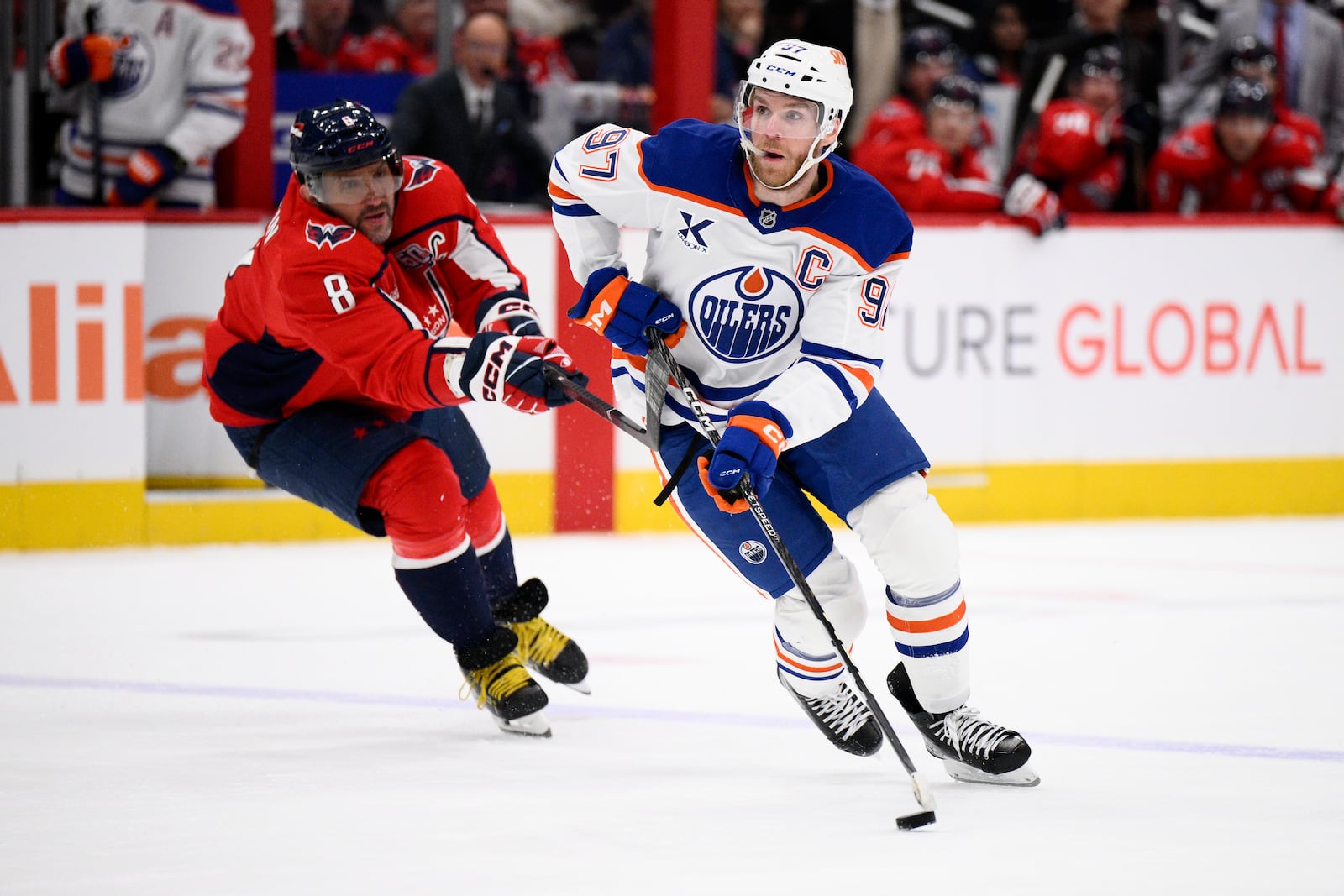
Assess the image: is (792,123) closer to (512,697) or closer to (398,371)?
(398,371)

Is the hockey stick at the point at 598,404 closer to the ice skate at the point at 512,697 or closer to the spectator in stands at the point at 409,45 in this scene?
the ice skate at the point at 512,697

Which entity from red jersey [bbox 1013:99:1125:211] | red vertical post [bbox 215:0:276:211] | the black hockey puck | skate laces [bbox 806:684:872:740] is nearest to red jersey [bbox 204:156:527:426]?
skate laces [bbox 806:684:872:740]

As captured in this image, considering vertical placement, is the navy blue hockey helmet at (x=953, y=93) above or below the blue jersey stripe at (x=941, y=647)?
above

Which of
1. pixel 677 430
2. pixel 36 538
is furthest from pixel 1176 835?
pixel 36 538

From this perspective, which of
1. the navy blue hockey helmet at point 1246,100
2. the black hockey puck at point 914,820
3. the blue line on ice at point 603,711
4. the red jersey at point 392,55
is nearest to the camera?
the black hockey puck at point 914,820

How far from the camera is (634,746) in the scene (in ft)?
12.0

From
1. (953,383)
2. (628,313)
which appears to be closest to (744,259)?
(628,313)

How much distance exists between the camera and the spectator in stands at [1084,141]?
7.34 meters

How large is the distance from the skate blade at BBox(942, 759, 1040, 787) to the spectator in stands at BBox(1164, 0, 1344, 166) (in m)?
5.22

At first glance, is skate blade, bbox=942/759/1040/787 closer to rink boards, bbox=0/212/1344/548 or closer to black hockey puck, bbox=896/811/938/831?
black hockey puck, bbox=896/811/938/831

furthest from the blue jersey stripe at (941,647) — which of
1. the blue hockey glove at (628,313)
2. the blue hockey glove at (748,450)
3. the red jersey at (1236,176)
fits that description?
the red jersey at (1236,176)

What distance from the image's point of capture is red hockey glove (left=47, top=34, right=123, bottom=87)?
6281 millimetres

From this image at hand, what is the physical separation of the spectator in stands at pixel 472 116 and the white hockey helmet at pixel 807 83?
11.0 ft

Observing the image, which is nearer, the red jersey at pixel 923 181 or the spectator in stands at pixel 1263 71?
the red jersey at pixel 923 181
